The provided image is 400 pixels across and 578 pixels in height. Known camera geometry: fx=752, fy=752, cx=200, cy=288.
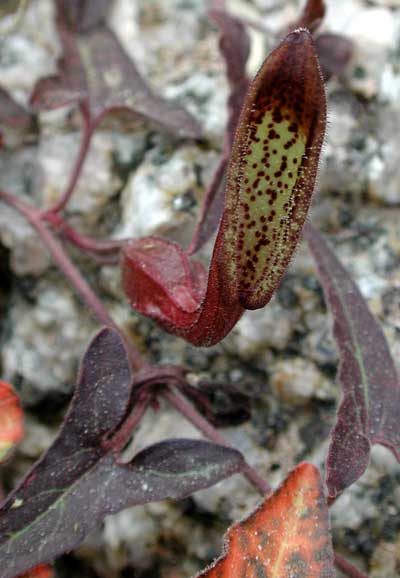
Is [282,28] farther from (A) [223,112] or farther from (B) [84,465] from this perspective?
(B) [84,465]

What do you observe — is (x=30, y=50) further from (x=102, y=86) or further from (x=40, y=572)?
(x=40, y=572)

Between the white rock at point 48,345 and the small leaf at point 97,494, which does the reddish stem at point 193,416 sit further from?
the white rock at point 48,345

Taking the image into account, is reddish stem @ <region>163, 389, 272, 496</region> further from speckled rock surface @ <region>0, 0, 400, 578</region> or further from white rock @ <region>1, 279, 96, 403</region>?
white rock @ <region>1, 279, 96, 403</region>

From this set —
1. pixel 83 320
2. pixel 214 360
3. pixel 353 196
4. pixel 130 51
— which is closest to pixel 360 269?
pixel 353 196

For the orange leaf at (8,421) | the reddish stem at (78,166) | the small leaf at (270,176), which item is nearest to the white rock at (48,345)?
the reddish stem at (78,166)

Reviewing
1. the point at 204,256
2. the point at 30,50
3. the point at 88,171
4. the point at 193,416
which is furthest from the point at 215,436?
the point at 30,50
